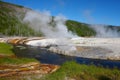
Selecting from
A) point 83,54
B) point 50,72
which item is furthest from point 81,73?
point 83,54

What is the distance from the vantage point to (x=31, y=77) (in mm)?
25906

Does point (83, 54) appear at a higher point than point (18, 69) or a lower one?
higher

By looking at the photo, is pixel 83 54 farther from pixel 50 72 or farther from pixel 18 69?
pixel 18 69

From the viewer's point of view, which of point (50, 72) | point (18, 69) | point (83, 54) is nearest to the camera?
point (18, 69)

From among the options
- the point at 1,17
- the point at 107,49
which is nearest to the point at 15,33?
the point at 1,17

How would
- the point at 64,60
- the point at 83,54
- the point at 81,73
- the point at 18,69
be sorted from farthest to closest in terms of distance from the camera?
the point at 83,54 → the point at 64,60 → the point at 81,73 → the point at 18,69

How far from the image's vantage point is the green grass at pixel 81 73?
27.2m

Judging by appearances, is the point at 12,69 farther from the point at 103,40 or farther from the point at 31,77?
the point at 103,40

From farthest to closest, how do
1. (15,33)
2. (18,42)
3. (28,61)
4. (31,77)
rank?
(15,33) → (18,42) → (28,61) → (31,77)

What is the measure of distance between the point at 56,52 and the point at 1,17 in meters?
140

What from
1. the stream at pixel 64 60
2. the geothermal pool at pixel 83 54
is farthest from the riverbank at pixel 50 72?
the geothermal pool at pixel 83 54

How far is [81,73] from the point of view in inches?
1142

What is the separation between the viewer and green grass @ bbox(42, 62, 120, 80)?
27217mm

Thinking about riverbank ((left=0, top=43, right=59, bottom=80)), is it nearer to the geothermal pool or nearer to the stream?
the stream
